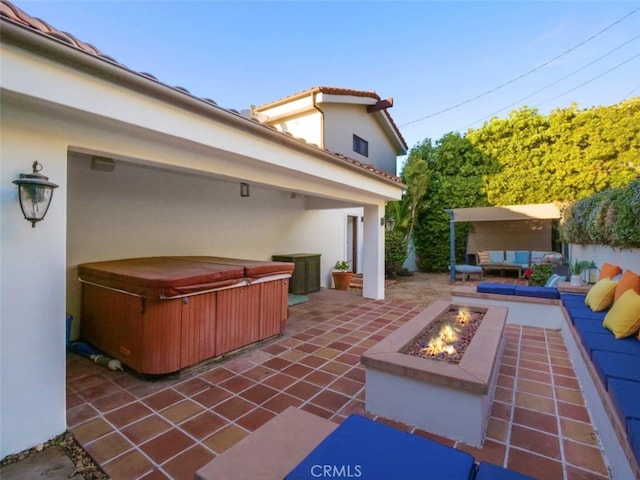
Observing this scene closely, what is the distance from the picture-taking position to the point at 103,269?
4.41 metres

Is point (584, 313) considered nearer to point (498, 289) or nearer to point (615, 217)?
point (615, 217)

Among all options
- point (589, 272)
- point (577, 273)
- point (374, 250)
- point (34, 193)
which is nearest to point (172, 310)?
point (34, 193)

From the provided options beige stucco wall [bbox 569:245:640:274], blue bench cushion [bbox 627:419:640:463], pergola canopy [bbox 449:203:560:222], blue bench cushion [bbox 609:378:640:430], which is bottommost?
blue bench cushion [bbox 627:419:640:463]

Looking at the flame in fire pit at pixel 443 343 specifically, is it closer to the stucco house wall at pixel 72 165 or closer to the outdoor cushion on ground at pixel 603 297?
the outdoor cushion on ground at pixel 603 297

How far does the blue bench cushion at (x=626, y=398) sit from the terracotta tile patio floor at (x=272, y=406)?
0.64 metres

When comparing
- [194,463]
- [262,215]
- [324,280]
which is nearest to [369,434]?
[194,463]

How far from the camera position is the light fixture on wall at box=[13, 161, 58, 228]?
2.45 m

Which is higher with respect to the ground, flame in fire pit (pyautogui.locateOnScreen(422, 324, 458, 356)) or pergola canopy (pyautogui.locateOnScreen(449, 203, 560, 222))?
pergola canopy (pyautogui.locateOnScreen(449, 203, 560, 222))

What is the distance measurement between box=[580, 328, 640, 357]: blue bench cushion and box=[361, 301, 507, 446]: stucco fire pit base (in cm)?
102

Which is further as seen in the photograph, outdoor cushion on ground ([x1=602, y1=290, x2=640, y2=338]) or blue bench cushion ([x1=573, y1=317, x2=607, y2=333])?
blue bench cushion ([x1=573, y1=317, x2=607, y2=333])

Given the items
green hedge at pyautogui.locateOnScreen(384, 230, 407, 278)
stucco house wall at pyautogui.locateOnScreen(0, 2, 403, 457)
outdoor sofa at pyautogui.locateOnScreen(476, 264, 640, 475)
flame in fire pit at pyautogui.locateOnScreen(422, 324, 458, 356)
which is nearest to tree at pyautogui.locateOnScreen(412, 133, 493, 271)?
green hedge at pyautogui.locateOnScreen(384, 230, 407, 278)

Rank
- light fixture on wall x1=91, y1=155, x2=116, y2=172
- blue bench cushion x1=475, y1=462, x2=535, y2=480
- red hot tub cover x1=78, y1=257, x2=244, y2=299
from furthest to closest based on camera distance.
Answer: light fixture on wall x1=91, y1=155, x2=116, y2=172 < red hot tub cover x1=78, y1=257, x2=244, y2=299 < blue bench cushion x1=475, y1=462, x2=535, y2=480

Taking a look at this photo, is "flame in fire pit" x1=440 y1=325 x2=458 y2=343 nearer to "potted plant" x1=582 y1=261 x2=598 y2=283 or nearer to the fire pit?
the fire pit

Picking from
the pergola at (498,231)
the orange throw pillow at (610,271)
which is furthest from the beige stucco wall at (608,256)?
the pergola at (498,231)
